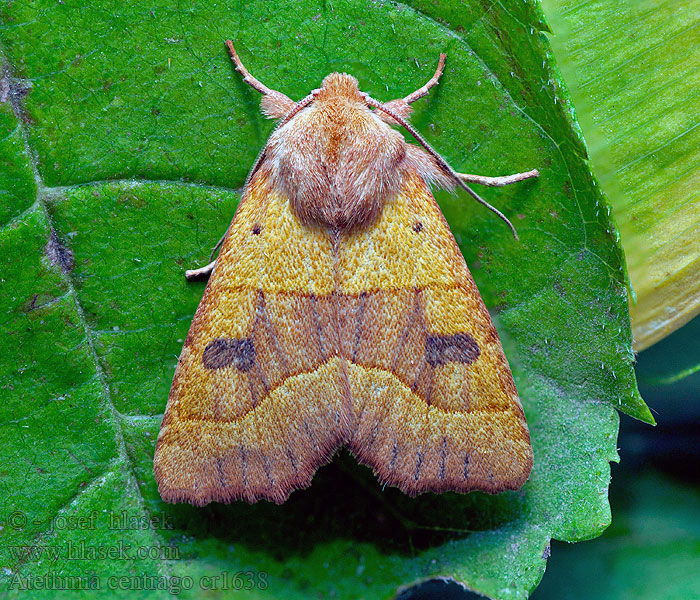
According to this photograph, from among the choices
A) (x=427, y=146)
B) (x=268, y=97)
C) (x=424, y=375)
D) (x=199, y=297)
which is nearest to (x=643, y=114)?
(x=427, y=146)

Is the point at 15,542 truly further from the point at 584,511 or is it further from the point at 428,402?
the point at 584,511

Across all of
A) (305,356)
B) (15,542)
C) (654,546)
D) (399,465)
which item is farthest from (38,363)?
(654,546)

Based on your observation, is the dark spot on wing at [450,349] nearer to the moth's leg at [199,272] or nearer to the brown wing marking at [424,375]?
the brown wing marking at [424,375]

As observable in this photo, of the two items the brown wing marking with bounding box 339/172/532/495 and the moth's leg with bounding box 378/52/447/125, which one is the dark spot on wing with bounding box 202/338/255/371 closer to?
the brown wing marking with bounding box 339/172/532/495

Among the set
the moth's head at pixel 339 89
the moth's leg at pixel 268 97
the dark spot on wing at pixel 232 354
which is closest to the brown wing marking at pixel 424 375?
the dark spot on wing at pixel 232 354

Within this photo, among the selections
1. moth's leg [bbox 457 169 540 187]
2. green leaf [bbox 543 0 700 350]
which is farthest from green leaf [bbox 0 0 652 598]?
green leaf [bbox 543 0 700 350]

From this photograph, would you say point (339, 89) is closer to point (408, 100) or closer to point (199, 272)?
point (408, 100)
